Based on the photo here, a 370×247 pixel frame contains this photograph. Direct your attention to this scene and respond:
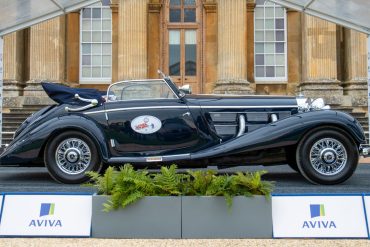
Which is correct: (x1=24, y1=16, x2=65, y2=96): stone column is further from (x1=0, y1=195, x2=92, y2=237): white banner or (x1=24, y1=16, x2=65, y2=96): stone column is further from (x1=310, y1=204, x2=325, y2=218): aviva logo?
(x1=310, y1=204, x2=325, y2=218): aviva logo

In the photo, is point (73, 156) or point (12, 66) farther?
point (12, 66)

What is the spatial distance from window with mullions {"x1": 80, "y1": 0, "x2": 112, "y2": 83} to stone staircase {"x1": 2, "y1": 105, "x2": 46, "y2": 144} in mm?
2527

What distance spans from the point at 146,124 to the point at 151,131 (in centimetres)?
13

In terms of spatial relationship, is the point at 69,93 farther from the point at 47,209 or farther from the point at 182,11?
the point at 182,11

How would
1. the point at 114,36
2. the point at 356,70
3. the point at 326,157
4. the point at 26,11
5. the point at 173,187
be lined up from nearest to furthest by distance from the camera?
the point at 173,187
the point at 326,157
the point at 26,11
the point at 356,70
the point at 114,36

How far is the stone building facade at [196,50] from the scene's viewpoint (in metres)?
16.5

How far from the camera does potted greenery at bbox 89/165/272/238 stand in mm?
4145

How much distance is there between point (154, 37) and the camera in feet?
59.2

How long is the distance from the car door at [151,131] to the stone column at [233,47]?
9.20m

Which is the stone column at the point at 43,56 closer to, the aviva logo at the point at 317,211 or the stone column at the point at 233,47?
the stone column at the point at 233,47

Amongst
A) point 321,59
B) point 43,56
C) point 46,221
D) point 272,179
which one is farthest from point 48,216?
point 321,59

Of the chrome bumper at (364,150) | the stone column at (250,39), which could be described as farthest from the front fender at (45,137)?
the stone column at (250,39)

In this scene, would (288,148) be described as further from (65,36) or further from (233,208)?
(65,36)

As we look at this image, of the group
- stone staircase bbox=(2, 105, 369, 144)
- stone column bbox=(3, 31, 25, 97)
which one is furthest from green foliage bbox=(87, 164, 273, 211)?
stone column bbox=(3, 31, 25, 97)
